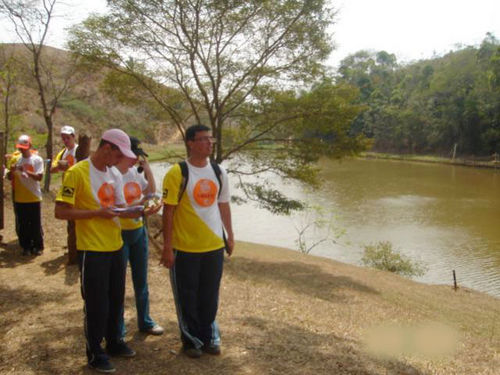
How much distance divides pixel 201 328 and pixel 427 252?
47.3 ft

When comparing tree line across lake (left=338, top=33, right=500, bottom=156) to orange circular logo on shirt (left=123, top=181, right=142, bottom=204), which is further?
tree line across lake (left=338, top=33, right=500, bottom=156)

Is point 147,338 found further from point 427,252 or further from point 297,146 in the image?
point 427,252

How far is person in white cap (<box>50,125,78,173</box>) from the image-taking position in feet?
18.3

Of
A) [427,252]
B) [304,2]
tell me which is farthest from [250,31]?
[427,252]

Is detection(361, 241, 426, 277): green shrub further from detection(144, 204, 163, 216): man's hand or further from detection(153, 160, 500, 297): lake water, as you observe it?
detection(144, 204, 163, 216): man's hand

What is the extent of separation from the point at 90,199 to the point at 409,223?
63.8ft

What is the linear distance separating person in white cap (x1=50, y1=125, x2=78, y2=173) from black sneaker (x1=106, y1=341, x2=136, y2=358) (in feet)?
9.40

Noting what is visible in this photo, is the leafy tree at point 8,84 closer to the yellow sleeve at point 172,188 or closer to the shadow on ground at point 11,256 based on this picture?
the shadow on ground at point 11,256

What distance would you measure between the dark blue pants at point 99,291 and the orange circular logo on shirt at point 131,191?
85 cm

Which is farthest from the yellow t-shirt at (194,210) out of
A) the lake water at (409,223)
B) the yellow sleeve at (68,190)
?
the lake water at (409,223)

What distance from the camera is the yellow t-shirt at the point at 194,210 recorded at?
3.28 m

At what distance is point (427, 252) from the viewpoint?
16250mm

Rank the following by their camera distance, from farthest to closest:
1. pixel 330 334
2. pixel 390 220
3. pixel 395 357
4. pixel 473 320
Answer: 1. pixel 390 220
2. pixel 473 320
3. pixel 330 334
4. pixel 395 357

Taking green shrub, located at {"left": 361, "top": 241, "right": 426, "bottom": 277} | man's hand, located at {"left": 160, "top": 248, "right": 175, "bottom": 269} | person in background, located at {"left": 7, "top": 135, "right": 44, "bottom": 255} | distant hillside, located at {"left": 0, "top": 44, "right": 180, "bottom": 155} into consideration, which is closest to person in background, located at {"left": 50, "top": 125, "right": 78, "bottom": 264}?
person in background, located at {"left": 7, "top": 135, "right": 44, "bottom": 255}
